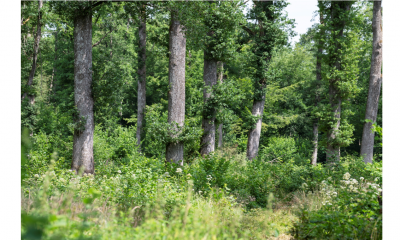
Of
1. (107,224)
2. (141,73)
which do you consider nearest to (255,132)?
(141,73)

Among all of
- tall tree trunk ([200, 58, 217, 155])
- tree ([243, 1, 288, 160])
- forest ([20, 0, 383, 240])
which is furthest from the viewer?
tree ([243, 1, 288, 160])

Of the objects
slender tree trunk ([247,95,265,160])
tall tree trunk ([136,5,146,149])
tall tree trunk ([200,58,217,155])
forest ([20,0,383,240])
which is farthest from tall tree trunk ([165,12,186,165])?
tall tree trunk ([136,5,146,149])

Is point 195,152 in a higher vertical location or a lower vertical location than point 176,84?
lower

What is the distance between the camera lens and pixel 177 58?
7.42 m

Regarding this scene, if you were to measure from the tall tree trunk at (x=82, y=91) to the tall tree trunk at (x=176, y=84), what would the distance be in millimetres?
2124

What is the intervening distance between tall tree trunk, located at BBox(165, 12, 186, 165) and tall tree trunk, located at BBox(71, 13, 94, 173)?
212 cm

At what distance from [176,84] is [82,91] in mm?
2455

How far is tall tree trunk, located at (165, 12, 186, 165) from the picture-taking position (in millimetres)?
7355

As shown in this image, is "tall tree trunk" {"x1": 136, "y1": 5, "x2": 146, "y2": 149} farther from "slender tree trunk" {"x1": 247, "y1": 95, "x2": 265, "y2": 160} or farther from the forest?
"slender tree trunk" {"x1": 247, "y1": 95, "x2": 265, "y2": 160}

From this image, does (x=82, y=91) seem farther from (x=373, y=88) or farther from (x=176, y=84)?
(x=373, y=88)

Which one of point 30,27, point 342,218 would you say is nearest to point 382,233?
point 342,218

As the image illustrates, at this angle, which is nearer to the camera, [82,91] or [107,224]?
[107,224]

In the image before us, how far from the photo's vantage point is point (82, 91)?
7246 mm

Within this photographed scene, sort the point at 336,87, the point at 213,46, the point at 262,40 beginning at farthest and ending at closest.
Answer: the point at 336,87 < the point at 262,40 < the point at 213,46
